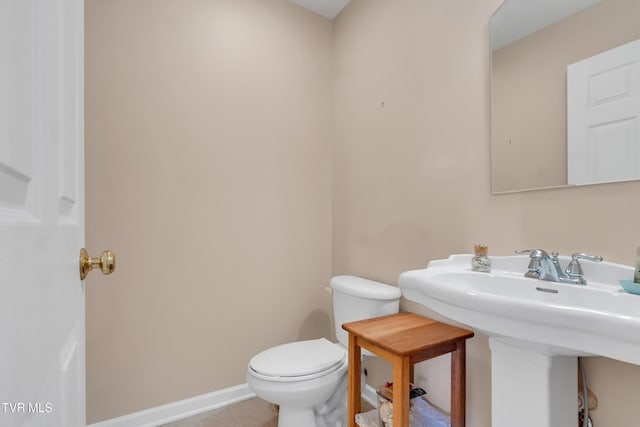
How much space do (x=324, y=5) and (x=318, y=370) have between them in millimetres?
2209

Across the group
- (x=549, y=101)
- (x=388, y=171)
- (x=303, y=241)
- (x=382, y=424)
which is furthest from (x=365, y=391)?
(x=549, y=101)

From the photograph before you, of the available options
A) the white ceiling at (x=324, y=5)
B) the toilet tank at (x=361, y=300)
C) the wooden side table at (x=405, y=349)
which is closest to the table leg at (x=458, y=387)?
the wooden side table at (x=405, y=349)

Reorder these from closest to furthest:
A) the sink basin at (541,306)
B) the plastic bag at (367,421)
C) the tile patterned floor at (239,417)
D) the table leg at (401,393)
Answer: the sink basin at (541,306) < the table leg at (401,393) < the plastic bag at (367,421) < the tile patterned floor at (239,417)

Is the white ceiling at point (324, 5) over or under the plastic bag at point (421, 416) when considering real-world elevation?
over

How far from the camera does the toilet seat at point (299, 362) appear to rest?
133 cm

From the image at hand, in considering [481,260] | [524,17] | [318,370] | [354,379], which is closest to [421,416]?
[354,379]

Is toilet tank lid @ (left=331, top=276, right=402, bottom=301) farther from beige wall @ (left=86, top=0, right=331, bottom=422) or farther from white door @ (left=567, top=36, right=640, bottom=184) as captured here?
white door @ (left=567, top=36, right=640, bottom=184)

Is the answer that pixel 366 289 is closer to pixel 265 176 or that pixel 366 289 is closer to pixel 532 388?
pixel 532 388
